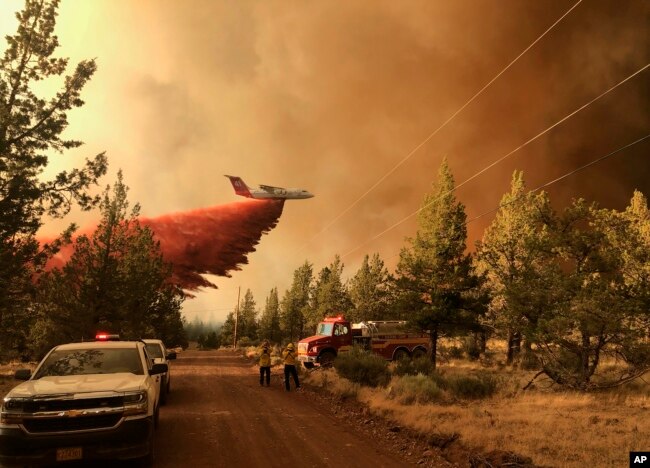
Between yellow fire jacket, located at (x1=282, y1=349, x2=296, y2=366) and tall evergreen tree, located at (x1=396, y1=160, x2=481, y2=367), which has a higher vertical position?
tall evergreen tree, located at (x1=396, y1=160, x2=481, y2=367)

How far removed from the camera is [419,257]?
28.2 metres

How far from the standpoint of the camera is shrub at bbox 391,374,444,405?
45.9 ft

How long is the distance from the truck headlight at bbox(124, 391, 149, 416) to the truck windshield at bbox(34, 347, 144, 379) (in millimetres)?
1432

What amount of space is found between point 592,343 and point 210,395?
47.7 feet

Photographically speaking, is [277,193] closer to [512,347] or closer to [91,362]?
[512,347]

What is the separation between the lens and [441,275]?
27703 millimetres

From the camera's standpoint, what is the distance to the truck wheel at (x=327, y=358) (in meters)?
25.8

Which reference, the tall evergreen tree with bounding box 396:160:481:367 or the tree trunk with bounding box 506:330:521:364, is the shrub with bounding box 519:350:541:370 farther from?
the tall evergreen tree with bounding box 396:160:481:367

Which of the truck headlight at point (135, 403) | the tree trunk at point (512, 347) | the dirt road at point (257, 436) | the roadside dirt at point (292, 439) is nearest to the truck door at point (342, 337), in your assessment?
the dirt road at point (257, 436)

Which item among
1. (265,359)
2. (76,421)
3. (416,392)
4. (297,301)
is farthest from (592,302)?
(297,301)

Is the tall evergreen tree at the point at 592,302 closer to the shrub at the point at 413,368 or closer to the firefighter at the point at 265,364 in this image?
the shrub at the point at 413,368

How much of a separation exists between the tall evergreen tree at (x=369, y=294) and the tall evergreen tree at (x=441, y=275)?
2106 cm

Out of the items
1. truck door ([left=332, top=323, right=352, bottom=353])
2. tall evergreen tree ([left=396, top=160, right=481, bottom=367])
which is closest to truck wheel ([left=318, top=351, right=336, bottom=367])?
truck door ([left=332, top=323, right=352, bottom=353])

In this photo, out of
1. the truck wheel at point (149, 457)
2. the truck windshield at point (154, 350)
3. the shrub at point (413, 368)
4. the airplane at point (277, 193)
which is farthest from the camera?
the airplane at point (277, 193)
